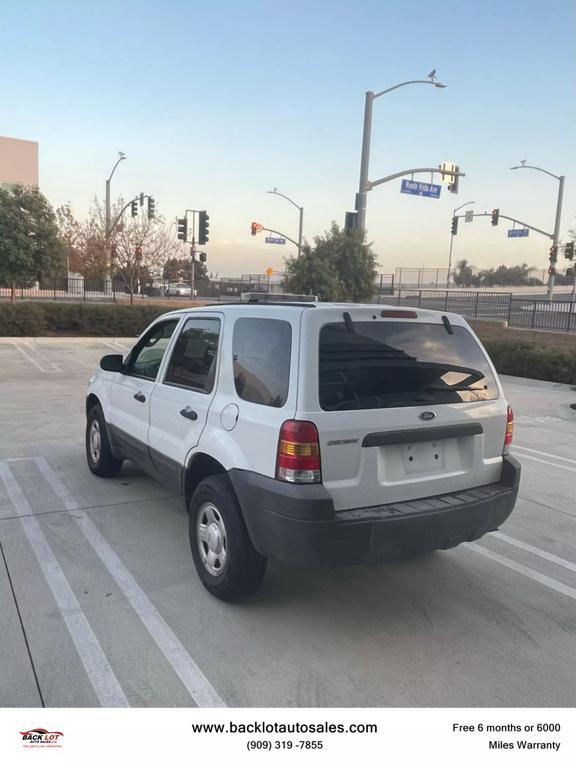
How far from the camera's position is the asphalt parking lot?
2809mm

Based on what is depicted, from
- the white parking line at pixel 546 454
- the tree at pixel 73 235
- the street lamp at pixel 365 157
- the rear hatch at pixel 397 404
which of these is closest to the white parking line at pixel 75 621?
the rear hatch at pixel 397 404

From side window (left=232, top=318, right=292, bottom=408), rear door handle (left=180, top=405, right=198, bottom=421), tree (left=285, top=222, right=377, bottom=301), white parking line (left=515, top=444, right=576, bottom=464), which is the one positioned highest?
tree (left=285, top=222, right=377, bottom=301)

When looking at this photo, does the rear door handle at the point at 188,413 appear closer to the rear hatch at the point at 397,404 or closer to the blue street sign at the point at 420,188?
the rear hatch at the point at 397,404

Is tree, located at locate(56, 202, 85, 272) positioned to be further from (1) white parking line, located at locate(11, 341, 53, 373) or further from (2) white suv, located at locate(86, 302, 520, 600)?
(2) white suv, located at locate(86, 302, 520, 600)

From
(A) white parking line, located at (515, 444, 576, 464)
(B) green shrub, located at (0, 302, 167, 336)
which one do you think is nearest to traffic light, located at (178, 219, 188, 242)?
(B) green shrub, located at (0, 302, 167, 336)

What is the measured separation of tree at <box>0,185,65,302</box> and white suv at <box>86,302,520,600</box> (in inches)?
715

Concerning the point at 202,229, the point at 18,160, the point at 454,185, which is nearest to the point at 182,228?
the point at 202,229

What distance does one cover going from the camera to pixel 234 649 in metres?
3.10

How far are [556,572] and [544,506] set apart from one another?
5.07ft

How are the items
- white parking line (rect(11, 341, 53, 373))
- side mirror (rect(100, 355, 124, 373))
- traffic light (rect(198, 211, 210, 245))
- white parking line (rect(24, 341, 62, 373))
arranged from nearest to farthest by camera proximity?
side mirror (rect(100, 355, 124, 373))
white parking line (rect(11, 341, 53, 373))
white parking line (rect(24, 341, 62, 373))
traffic light (rect(198, 211, 210, 245))

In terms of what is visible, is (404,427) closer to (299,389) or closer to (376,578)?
(299,389)

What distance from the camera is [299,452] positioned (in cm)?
301

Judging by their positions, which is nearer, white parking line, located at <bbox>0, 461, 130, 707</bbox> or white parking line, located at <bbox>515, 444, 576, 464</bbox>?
white parking line, located at <bbox>0, 461, 130, 707</bbox>
